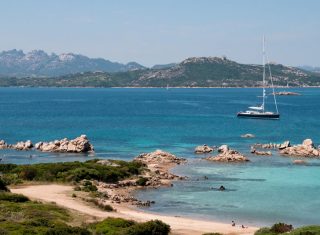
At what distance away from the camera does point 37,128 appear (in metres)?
118

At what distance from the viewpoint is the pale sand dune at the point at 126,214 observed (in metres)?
36.8

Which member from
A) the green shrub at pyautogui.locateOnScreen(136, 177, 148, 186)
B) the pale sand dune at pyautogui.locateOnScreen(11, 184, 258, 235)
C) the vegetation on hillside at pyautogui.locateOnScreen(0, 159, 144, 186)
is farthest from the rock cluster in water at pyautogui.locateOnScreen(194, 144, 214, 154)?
the pale sand dune at pyautogui.locateOnScreen(11, 184, 258, 235)

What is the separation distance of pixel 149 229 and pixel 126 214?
30.1 ft

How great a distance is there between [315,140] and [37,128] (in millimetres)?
59768

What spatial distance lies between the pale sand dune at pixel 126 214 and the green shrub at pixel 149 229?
166 centimetres

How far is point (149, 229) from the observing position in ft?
107

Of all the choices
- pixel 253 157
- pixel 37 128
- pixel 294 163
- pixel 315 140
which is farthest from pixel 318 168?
pixel 37 128

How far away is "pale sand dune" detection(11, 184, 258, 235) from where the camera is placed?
36844mm

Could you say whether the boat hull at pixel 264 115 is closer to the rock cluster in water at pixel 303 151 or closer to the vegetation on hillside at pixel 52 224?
the rock cluster in water at pixel 303 151

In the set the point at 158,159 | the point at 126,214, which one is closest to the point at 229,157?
the point at 158,159

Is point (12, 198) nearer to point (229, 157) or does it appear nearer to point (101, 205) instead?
point (101, 205)

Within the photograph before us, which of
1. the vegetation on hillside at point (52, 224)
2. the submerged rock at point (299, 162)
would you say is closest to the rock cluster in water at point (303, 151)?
the submerged rock at point (299, 162)

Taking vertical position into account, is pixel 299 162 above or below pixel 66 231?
below

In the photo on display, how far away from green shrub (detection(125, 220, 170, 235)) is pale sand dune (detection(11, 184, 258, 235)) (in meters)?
1.66
